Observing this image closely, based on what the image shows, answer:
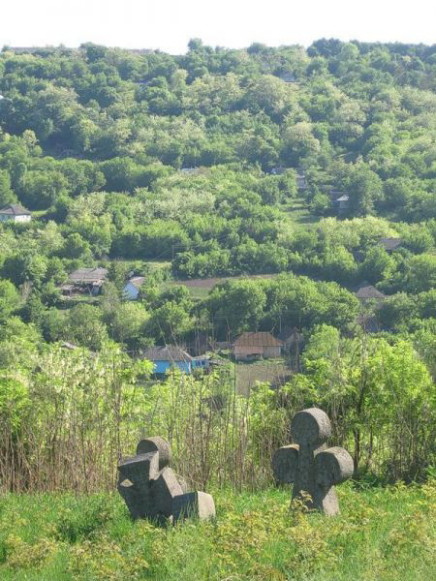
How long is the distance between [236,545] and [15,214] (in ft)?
256

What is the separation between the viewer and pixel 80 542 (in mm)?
7414

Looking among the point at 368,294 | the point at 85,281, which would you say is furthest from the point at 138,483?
the point at 85,281

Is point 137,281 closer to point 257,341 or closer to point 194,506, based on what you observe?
point 257,341

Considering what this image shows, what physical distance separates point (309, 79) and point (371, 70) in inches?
289

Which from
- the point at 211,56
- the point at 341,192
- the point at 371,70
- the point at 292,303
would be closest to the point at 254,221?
the point at 341,192

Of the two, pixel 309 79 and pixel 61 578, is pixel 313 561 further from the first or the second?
pixel 309 79

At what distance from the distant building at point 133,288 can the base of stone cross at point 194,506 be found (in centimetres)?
5452

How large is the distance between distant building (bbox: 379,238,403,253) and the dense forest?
29 centimetres

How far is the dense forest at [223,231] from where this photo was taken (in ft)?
36.0

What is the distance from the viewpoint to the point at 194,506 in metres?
7.51

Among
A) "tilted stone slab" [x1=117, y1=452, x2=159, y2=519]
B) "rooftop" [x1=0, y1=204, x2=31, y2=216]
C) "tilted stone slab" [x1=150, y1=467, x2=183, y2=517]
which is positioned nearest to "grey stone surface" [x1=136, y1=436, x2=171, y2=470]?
"tilted stone slab" [x1=117, y1=452, x2=159, y2=519]

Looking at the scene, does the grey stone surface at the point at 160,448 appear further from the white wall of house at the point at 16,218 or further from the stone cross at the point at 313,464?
the white wall of house at the point at 16,218

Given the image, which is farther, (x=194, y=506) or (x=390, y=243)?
(x=390, y=243)

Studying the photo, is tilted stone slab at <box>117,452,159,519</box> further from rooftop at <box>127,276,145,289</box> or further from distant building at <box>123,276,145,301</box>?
rooftop at <box>127,276,145,289</box>
